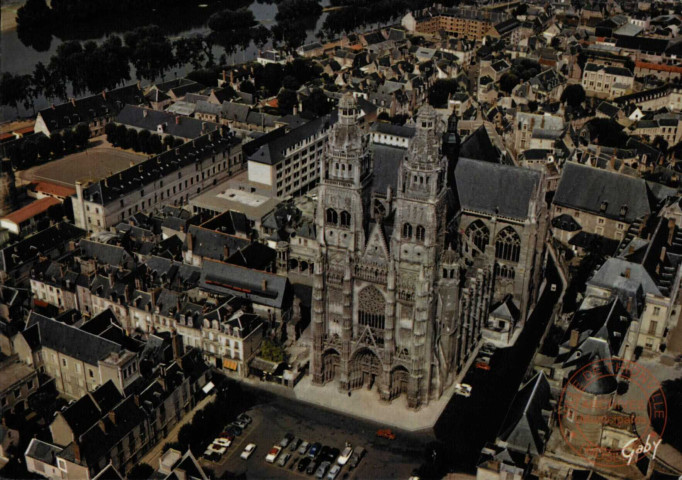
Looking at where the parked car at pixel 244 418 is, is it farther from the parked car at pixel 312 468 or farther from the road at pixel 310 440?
the parked car at pixel 312 468

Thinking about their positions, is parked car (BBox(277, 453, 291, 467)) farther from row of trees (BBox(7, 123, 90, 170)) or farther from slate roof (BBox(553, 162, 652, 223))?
row of trees (BBox(7, 123, 90, 170))

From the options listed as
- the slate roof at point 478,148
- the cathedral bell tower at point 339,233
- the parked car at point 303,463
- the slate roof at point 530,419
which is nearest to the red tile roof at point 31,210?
the cathedral bell tower at point 339,233

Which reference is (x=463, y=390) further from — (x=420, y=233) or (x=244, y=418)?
(x=244, y=418)

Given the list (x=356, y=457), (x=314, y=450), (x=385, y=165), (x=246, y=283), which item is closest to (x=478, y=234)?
(x=385, y=165)

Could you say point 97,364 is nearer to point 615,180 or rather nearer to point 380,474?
point 380,474

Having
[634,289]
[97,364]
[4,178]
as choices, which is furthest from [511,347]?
[4,178]

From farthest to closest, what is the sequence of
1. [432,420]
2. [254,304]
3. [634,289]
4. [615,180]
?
1. [615,180]
2. [254,304]
3. [634,289]
4. [432,420]
